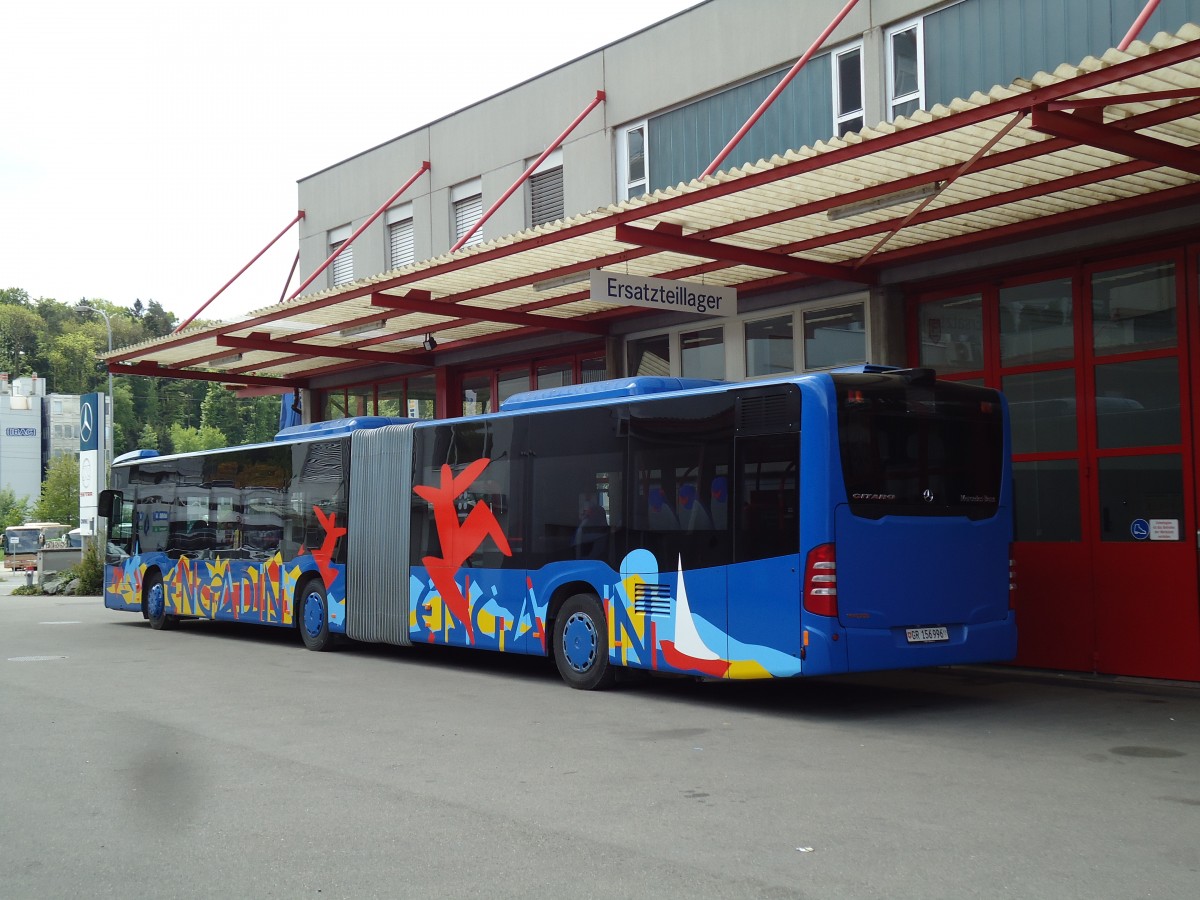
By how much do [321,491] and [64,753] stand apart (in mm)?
8413

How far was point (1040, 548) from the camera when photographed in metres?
13.8

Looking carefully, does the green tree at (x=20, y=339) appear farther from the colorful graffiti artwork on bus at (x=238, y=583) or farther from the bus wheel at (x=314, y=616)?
the bus wheel at (x=314, y=616)

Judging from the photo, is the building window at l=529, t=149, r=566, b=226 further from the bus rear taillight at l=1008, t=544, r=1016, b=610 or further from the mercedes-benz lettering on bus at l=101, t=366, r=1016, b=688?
the bus rear taillight at l=1008, t=544, r=1016, b=610

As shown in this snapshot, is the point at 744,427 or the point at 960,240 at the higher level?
the point at 960,240

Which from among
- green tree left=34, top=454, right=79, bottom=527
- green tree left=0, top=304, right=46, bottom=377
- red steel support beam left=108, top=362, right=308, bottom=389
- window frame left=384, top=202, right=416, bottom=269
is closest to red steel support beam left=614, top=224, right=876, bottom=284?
window frame left=384, top=202, right=416, bottom=269

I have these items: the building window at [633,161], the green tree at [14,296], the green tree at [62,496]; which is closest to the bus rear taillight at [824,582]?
the building window at [633,161]

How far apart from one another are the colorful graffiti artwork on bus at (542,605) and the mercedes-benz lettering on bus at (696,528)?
0.02 metres

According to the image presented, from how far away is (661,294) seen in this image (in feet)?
45.7

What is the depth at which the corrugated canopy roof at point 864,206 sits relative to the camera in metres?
9.63

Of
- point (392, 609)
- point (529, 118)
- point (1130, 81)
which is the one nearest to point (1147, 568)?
point (1130, 81)

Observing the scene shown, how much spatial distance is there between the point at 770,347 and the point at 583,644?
5.77 metres

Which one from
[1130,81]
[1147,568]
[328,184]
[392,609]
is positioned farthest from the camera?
[328,184]

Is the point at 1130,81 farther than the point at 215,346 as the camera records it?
No

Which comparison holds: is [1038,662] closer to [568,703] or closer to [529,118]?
[568,703]
